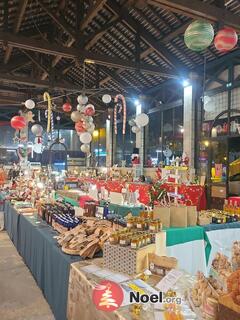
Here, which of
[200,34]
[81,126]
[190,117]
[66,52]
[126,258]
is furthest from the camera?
[190,117]

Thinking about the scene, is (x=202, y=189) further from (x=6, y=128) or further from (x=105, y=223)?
(x=6, y=128)

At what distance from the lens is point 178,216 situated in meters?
3.27

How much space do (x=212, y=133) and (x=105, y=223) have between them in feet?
20.0

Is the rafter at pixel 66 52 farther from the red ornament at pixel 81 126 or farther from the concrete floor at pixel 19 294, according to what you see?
the concrete floor at pixel 19 294

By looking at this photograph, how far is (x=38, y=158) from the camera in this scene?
1738 cm

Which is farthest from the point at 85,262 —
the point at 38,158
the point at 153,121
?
the point at 38,158

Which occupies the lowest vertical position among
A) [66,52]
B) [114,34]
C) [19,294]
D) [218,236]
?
[19,294]

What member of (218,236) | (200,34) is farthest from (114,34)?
(218,236)

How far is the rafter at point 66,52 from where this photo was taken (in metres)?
6.54

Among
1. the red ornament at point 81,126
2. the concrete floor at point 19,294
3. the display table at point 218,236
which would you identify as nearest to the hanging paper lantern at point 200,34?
the display table at point 218,236

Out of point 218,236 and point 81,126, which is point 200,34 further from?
point 81,126

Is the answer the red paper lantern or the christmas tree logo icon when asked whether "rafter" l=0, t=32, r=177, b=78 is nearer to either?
the red paper lantern

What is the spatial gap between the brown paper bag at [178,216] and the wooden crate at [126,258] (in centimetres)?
107

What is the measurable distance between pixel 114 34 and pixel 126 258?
8107 millimetres
